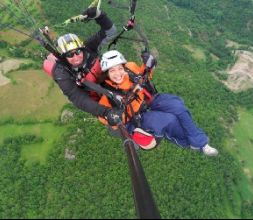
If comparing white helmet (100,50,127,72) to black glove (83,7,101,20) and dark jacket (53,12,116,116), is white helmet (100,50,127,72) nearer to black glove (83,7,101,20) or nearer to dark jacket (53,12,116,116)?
dark jacket (53,12,116,116)

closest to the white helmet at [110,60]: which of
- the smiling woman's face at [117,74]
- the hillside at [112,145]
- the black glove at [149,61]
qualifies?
the smiling woman's face at [117,74]

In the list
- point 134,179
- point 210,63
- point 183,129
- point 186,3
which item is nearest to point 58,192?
point 183,129

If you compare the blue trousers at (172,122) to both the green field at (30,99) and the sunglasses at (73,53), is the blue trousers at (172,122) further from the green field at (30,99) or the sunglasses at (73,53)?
the green field at (30,99)

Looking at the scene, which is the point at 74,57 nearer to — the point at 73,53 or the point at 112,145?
the point at 73,53

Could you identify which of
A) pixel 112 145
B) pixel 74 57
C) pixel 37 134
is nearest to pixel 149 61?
pixel 74 57

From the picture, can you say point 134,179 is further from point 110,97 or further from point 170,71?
point 170,71
